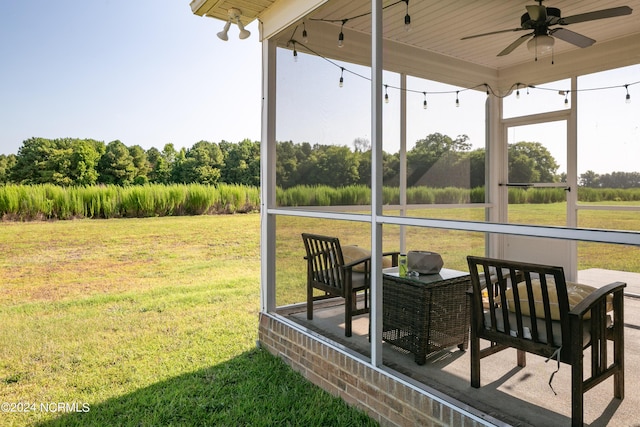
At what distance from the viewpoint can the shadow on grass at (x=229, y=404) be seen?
2768 mm

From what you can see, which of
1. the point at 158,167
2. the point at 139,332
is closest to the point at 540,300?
the point at 139,332

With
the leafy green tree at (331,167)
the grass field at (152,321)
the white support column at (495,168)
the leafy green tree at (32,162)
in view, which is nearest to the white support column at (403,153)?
the grass field at (152,321)

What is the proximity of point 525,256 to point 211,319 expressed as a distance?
157 inches

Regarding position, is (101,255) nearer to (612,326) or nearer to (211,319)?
(211,319)

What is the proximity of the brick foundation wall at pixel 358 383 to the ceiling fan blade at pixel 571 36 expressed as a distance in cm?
305

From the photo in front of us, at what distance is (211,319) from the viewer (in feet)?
17.7

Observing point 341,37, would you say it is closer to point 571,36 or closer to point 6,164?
point 571,36

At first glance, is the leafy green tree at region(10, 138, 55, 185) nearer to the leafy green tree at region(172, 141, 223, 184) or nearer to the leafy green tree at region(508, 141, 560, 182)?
the leafy green tree at region(172, 141, 223, 184)

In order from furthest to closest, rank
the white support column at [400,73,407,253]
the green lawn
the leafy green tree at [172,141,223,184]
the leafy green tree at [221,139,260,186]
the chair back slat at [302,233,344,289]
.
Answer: the leafy green tree at [221,139,260,186]
the leafy green tree at [172,141,223,184]
the white support column at [400,73,407,253]
the chair back slat at [302,233,344,289]
the green lawn

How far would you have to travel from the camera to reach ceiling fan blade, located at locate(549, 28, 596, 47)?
3.55m

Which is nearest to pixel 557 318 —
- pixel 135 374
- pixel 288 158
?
pixel 288 158

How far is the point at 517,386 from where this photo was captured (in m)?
2.41

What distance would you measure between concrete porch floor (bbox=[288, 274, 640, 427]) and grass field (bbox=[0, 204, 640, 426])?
465 millimetres

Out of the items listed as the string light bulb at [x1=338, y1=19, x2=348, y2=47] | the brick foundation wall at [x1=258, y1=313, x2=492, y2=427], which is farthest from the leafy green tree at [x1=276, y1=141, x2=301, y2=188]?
the brick foundation wall at [x1=258, y1=313, x2=492, y2=427]
